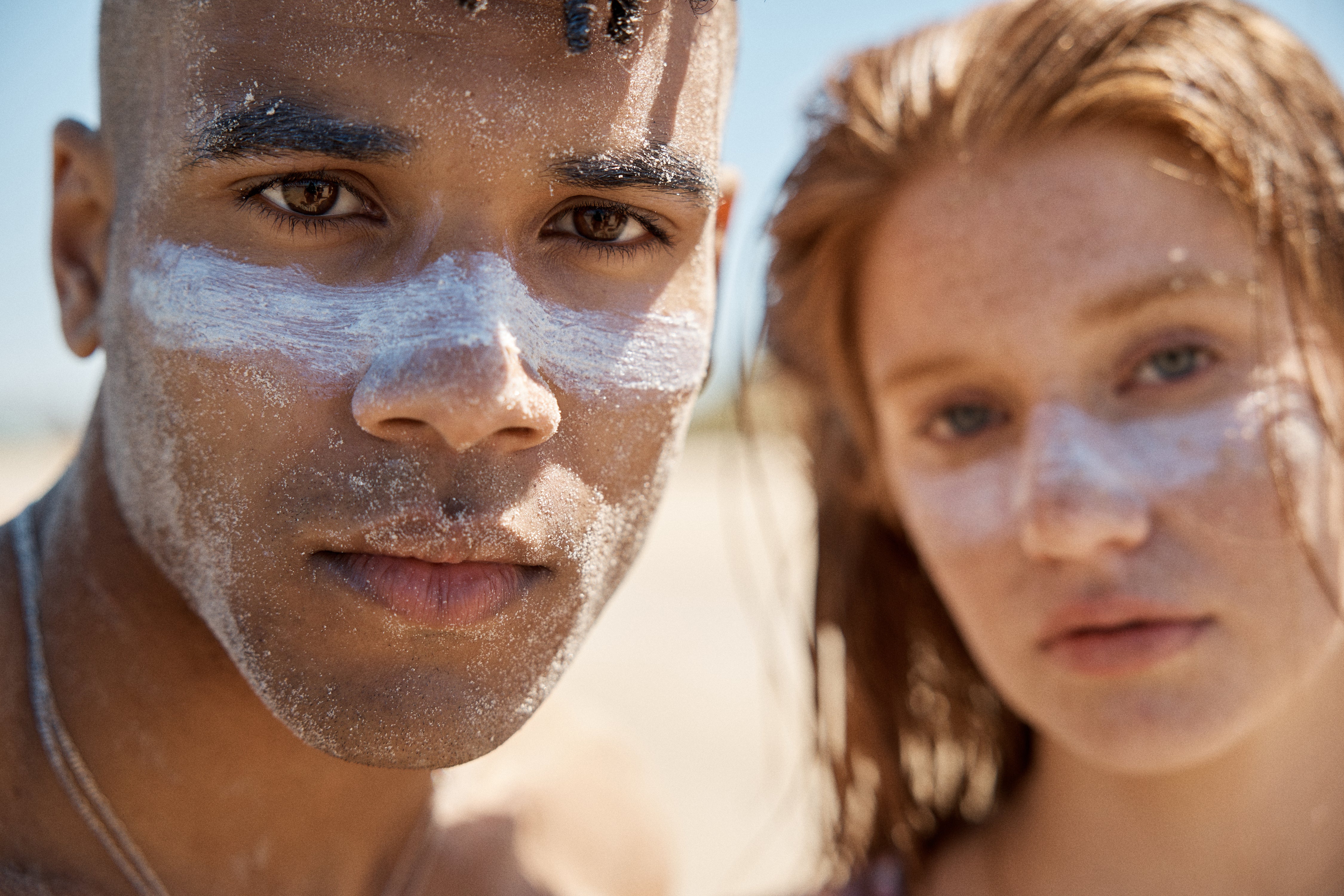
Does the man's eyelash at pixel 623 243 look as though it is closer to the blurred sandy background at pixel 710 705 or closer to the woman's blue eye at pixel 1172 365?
the blurred sandy background at pixel 710 705

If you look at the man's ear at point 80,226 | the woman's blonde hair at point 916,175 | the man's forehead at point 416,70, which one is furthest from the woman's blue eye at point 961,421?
the man's ear at point 80,226

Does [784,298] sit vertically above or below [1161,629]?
above

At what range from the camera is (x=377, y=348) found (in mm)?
1451

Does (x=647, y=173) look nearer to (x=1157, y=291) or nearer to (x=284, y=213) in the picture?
(x=284, y=213)

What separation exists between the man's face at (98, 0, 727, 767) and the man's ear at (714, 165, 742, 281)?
1.20ft

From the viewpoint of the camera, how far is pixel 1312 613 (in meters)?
2.07

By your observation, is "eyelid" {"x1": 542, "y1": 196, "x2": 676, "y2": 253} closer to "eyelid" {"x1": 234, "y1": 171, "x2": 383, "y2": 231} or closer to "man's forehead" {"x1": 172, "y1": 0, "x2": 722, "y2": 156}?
"man's forehead" {"x1": 172, "y1": 0, "x2": 722, "y2": 156}

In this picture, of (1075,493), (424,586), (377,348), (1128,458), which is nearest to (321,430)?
(377,348)

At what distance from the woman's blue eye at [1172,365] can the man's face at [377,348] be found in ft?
3.71

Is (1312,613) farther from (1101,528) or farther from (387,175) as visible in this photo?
(387,175)

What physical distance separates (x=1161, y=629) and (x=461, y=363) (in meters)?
1.43

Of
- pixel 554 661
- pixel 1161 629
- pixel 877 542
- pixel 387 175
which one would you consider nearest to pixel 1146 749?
pixel 1161 629

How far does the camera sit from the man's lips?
204 cm

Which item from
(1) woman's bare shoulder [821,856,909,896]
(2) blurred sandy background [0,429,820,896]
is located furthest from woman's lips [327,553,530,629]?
(1) woman's bare shoulder [821,856,909,896]
